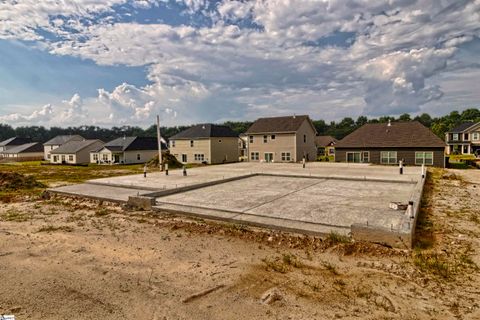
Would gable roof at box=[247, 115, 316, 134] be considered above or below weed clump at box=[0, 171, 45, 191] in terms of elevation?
above

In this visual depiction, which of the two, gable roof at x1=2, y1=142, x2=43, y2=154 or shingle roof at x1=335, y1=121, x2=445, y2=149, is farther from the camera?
gable roof at x1=2, y1=142, x2=43, y2=154

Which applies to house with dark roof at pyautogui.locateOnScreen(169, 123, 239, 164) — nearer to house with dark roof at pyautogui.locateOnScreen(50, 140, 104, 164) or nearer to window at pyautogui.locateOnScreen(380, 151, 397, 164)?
house with dark roof at pyautogui.locateOnScreen(50, 140, 104, 164)

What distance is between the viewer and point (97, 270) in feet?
20.4

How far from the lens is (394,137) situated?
109ft

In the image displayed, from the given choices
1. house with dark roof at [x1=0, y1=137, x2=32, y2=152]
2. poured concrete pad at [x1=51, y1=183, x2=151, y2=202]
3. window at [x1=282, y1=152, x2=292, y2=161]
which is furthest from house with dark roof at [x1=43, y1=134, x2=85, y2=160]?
poured concrete pad at [x1=51, y1=183, x2=151, y2=202]

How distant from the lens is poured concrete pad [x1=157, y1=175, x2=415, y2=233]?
911cm

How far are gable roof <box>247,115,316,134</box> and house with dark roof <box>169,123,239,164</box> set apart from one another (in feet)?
18.8

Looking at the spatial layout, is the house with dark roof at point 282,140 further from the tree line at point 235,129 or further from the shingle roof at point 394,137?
the tree line at point 235,129

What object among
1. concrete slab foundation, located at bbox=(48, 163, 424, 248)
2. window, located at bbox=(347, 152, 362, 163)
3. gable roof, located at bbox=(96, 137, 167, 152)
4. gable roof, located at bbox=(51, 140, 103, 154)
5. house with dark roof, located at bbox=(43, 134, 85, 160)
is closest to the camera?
concrete slab foundation, located at bbox=(48, 163, 424, 248)

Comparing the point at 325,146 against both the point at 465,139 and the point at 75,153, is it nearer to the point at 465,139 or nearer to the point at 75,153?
the point at 465,139

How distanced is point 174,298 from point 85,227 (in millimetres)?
6053

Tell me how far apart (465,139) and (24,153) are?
9180cm

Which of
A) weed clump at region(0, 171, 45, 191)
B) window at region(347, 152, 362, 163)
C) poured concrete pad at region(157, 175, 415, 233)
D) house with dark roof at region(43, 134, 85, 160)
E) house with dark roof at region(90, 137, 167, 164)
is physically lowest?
poured concrete pad at region(157, 175, 415, 233)

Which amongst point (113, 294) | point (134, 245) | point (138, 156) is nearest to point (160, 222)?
point (134, 245)
